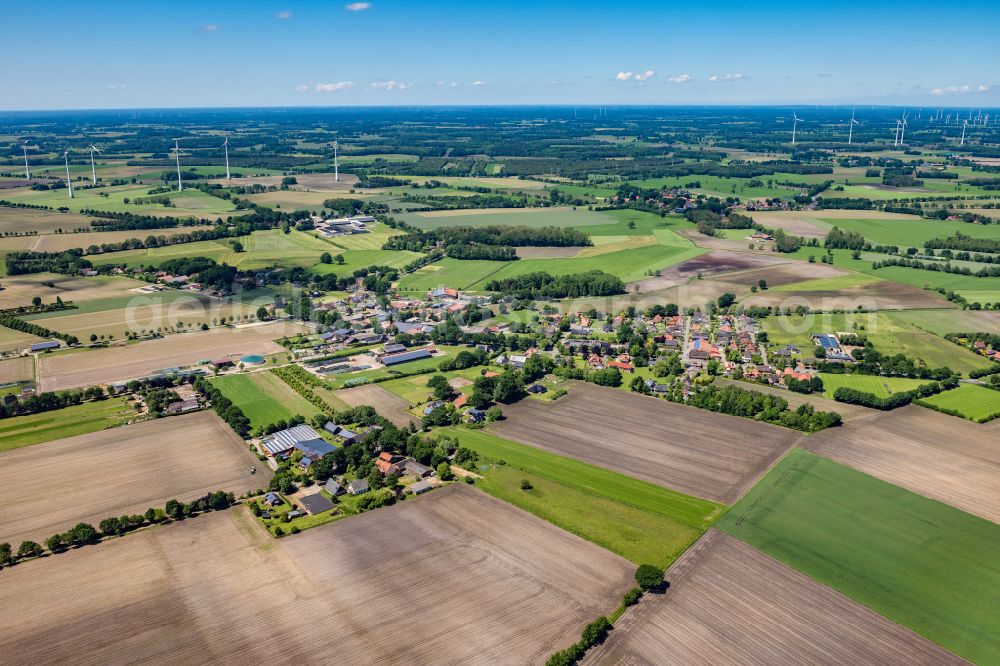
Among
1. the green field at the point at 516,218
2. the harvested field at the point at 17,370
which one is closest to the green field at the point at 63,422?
the harvested field at the point at 17,370

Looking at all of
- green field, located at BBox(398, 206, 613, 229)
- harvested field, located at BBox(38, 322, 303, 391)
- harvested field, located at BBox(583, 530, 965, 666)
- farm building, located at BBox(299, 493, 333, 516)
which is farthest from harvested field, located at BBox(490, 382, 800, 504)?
green field, located at BBox(398, 206, 613, 229)

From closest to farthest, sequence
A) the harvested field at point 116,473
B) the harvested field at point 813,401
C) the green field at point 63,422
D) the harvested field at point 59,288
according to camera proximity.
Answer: the harvested field at point 116,473 < the green field at point 63,422 < the harvested field at point 813,401 < the harvested field at point 59,288

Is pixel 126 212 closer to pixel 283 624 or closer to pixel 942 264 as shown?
pixel 283 624

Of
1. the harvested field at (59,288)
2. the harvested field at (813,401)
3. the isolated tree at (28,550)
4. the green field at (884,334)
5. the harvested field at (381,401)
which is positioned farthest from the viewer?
the harvested field at (59,288)

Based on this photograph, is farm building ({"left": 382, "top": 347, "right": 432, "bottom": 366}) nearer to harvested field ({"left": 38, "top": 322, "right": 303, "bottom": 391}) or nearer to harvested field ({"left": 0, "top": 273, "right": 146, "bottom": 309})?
harvested field ({"left": 38, "top": 322, "right": 303, "bottom": 391})

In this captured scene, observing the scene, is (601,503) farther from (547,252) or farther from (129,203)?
(129,203)

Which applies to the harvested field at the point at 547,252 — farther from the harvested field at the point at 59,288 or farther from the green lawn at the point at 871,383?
the harvested field at the point at 59,288
